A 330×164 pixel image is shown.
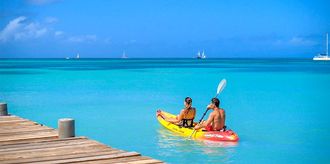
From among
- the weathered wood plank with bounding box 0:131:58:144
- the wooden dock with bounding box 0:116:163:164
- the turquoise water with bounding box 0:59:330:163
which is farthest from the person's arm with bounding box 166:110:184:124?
the weathered wood plank with bounding box 0:131:58:144

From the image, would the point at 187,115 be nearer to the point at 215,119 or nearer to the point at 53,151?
the point at 215,119

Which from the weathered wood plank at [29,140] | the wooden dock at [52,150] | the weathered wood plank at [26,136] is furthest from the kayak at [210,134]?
the weathered wood plank at [29,140]

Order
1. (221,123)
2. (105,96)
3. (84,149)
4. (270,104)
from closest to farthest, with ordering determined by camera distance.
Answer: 1. (84,149)
2. (221,123)
3. (270,104)
4. (105,96)

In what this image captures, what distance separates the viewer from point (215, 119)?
12.6m

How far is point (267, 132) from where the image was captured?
15266 millimetres

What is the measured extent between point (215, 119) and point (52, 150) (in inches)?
252

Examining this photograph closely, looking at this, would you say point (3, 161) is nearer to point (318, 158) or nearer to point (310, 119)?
point (318, 158)

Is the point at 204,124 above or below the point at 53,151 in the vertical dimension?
below

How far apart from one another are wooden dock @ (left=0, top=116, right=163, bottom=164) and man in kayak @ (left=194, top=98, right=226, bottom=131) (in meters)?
4.90

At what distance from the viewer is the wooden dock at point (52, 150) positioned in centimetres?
635

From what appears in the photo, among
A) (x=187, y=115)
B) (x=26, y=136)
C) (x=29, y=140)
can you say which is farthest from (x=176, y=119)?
(x=29, y=140)

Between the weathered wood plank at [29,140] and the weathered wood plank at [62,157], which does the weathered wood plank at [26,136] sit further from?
the weathered wood plank at [62,157]

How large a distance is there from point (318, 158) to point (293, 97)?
17.3 metres

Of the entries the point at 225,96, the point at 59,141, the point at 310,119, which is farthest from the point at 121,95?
the point at 59,141
